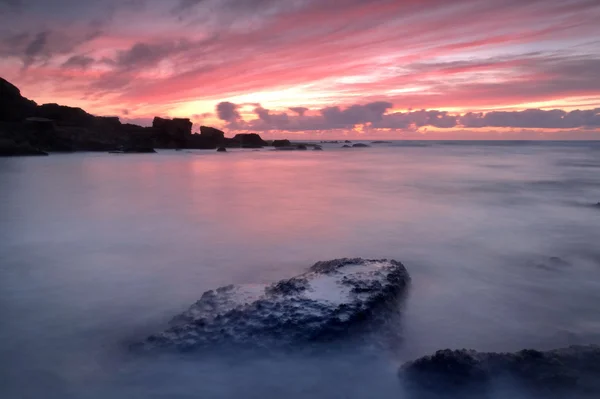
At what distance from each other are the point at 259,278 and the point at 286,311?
2.14 metres

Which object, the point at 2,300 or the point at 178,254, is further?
the point at 178,254

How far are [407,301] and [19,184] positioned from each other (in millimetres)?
20399

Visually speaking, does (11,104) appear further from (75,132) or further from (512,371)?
(512,371)

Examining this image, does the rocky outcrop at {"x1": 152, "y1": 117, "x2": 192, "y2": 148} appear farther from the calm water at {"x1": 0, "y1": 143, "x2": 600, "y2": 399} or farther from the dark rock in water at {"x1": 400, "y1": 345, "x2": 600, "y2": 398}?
the dark rock in water at {"x1": 400, "y1": 345, "x2": 600, "y2": 398}

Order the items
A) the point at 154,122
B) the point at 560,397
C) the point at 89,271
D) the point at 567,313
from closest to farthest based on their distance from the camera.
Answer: the point at 560,397
the point at 567,313
the point at 89,271
the point at 154,122

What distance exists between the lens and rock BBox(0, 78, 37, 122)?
48.5m

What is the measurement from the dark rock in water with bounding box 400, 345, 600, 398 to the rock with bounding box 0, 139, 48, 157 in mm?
47964

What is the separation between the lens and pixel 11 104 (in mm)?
49375

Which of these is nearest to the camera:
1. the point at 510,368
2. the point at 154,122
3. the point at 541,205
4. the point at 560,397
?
the point at 560,397

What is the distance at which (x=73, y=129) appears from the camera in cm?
5553

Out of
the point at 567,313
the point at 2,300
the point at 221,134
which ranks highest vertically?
the point at 221,134

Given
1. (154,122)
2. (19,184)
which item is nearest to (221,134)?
(154,122)

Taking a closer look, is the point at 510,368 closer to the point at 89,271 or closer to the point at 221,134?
the point at 89,271

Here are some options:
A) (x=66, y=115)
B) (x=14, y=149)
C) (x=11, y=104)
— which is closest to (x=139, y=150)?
(x=11, y=104)
